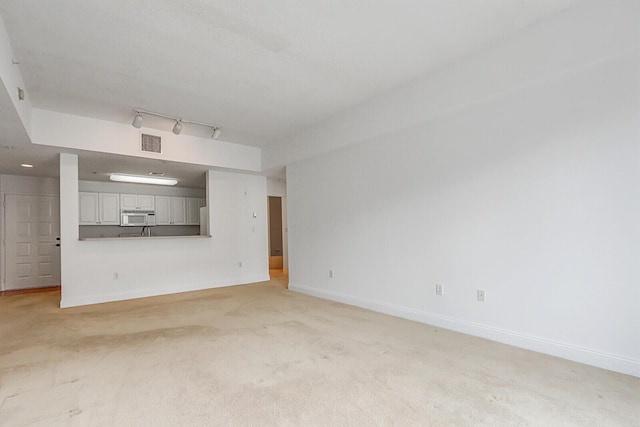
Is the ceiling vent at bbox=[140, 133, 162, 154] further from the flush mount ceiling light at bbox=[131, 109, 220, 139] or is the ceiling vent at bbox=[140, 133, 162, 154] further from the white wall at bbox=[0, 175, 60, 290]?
the white wall at bbox=[0, 175, 60, 290]

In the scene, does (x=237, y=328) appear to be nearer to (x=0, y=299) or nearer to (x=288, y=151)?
(x=288, y=151)

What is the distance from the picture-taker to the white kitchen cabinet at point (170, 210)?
7902mm

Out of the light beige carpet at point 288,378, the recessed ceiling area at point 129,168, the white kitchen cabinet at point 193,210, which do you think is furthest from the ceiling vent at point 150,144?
the white kitchen cabinet at point 193,210

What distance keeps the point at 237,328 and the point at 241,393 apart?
61.8 inches

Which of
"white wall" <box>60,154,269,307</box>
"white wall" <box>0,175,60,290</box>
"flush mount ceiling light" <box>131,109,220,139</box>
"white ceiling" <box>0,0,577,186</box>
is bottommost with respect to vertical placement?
"white wall" <box>60,154,269,307</box>

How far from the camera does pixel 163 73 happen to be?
11.5 ft

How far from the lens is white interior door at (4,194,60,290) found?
6.50 metres

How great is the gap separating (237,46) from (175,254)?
4421 mm

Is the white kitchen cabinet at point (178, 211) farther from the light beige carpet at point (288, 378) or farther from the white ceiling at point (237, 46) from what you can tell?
the light beige carpet at point (288, 378)

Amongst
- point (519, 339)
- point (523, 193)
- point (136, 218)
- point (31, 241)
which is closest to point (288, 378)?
point (519, 339)

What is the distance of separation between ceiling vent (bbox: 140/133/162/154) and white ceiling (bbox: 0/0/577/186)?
3.01ft

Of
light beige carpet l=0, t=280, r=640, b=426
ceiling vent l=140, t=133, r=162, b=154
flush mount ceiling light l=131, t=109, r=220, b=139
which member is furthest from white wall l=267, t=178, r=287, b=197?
light beige carpet l=0, t=280, r=640, b=426

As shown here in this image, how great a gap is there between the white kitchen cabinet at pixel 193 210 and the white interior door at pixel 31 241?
2694 mm

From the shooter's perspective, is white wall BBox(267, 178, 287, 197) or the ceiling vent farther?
white wall BBox(267, 178, 287, 197)
